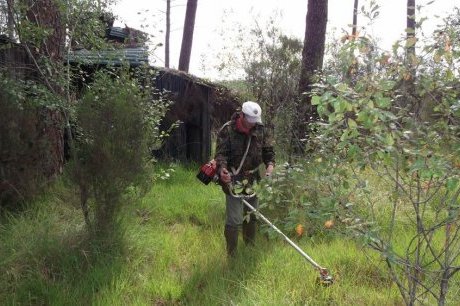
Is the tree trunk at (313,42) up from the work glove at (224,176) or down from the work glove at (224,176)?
up

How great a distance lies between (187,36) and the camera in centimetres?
1628

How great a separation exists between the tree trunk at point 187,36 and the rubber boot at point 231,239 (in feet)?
39.3

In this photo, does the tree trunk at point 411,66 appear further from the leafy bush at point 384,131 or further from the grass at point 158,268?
the grass at point 158,268

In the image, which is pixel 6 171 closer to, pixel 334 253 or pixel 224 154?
pixel 224 154

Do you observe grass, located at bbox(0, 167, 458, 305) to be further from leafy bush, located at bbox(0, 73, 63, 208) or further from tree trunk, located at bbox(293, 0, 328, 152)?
tree trunk, located at bbox(293, 0, 328, 152)

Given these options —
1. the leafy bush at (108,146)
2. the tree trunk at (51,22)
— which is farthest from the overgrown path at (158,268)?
the tree trunk at (51,22)

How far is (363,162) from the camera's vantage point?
237 centimetres

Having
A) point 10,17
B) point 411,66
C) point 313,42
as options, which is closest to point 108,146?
point 10,17

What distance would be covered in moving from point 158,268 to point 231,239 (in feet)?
2.68

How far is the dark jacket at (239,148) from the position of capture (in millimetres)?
4909

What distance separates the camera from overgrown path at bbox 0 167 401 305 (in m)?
3.93

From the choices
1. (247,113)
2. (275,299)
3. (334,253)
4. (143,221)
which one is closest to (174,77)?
(143,221)

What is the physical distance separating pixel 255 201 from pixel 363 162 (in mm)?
2941

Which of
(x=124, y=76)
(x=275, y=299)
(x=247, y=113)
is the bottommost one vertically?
(x=275, y=299)
